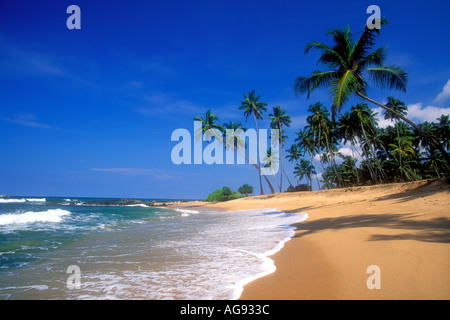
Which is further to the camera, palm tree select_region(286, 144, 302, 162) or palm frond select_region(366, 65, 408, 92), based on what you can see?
palm tree select_region(286, 144, 302, 162)

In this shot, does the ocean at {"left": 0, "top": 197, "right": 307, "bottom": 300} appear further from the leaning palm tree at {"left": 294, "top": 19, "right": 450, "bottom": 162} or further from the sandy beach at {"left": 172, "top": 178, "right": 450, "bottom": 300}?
the leaning palm tree at {"left": 294, "top": 19, "right": 450, "bottom": 162}

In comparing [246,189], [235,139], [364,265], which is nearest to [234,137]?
[235,139]

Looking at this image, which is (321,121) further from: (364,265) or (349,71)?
Answer: (364,265)

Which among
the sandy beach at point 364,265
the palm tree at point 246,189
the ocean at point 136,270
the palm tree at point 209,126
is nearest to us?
the sandy beach at point 364,265

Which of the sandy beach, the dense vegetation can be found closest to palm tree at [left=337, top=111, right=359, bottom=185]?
the dense vegetation

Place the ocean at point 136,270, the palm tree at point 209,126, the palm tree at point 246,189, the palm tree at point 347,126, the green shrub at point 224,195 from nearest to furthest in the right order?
the ocean at point 136,270
the palm tree at point 347,126
the palm tree at point 209,126
the green shrub at point 224,195
the palm tree at point 246,189

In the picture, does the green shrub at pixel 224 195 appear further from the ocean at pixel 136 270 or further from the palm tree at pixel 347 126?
the ocean at pixel 136 270

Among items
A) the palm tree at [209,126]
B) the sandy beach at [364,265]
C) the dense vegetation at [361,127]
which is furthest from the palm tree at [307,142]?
the sandy beach at [364,265]

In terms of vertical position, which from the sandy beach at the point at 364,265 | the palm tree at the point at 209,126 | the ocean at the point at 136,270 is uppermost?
the palm tree at the point at 209,126

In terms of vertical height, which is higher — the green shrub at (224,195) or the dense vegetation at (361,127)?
the dense vegetation at (361,127)

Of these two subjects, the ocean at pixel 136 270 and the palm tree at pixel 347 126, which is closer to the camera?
the ocean at pixel 136 270

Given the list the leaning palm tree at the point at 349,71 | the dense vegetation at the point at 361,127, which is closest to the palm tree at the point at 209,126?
the dense vegetation at the point at 361,127
